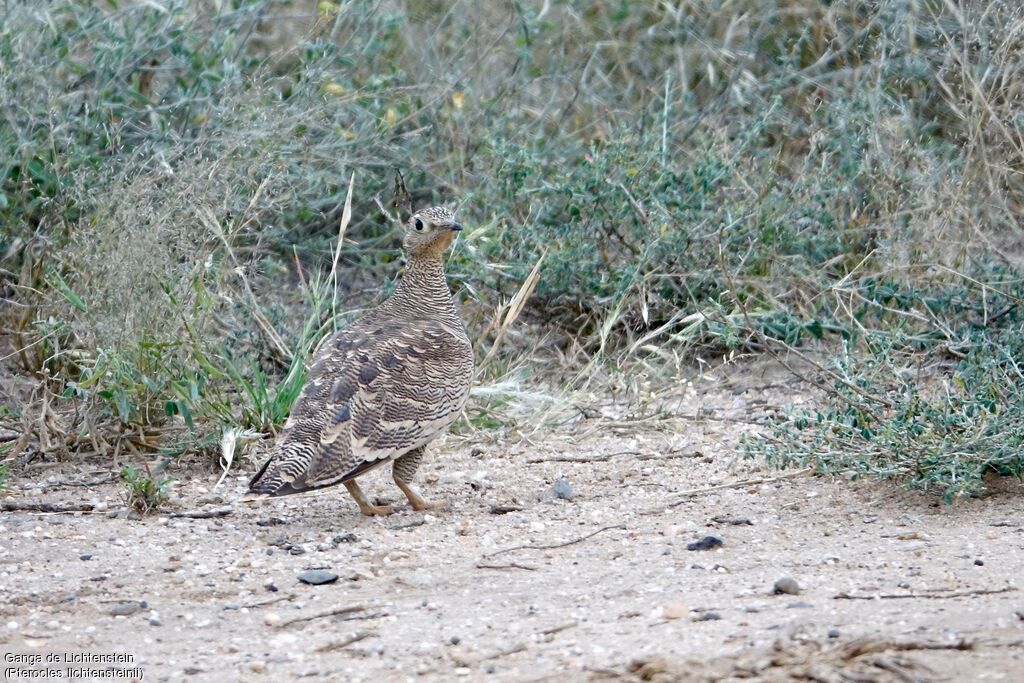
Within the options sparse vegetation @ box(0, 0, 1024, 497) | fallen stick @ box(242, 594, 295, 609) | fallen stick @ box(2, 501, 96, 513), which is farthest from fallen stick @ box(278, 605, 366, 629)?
sparse vegetation @ box(0, 0, 1024, 497)

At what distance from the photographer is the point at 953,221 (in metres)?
7.14

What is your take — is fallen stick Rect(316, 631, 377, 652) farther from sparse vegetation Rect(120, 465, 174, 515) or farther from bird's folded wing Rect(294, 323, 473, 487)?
sparse vegetation Rect(120, 465, 174, 515)

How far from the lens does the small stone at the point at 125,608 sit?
4.67 m

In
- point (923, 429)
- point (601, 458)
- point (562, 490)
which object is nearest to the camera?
point (923, 429)

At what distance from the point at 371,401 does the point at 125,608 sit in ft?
4.45

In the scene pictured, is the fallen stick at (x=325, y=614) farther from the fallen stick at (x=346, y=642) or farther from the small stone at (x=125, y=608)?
the small stone at (x=125, y=608)

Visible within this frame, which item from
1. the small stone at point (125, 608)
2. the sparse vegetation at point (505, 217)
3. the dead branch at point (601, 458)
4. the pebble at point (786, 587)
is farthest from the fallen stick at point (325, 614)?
the dead branch at point (601, 458)

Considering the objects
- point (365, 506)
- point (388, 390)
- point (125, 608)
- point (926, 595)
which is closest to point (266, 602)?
point (125, 608)

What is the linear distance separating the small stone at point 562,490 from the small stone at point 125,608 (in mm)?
2005

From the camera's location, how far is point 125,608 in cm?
470

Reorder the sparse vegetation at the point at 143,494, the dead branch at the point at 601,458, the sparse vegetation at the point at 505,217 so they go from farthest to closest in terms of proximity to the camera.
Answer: the dead branch at the point at 601,458
the sparse vegetation at the point at 505,217
the sparse vegetation at the point at 143,494

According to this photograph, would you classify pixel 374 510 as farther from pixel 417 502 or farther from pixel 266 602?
pixel 266 602

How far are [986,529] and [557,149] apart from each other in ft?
15.0

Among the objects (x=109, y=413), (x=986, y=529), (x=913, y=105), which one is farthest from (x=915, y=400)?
(x=913, y=105)
